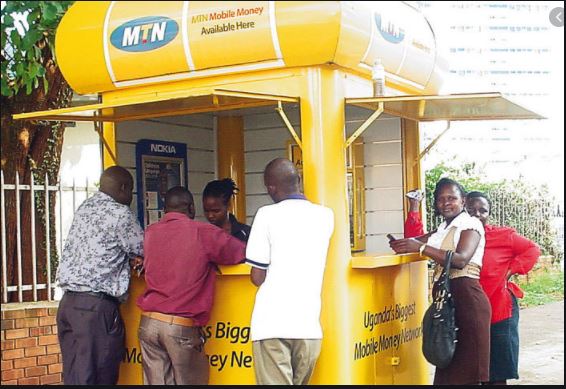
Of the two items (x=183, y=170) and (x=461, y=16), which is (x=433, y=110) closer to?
(x=183, y=170)

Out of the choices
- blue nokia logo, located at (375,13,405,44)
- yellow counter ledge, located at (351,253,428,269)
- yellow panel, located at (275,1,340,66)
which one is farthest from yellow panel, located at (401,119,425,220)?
yellow panel, located at (275,1,340,66)

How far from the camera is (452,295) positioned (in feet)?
20.7

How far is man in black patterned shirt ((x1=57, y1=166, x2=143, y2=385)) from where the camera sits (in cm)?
613

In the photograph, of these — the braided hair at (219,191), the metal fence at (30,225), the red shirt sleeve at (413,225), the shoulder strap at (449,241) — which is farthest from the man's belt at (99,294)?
the red shirt sleeve at (413,225)

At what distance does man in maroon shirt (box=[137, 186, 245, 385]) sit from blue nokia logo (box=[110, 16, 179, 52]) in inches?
45.7

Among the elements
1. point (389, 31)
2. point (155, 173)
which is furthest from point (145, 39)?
point (389, 31)

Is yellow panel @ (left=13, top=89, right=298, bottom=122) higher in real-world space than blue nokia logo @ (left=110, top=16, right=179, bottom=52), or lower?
lower

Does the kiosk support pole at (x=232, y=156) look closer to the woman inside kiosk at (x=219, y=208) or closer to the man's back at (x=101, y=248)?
the woman inside kiosk at (x=219, y=208)

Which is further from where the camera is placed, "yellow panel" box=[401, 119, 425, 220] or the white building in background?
the white building in background

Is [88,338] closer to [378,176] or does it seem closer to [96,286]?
[96,286]

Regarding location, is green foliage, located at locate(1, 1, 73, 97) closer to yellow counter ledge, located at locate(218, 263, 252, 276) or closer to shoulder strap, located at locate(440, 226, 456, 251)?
yellow counter ledge, located at locate(218, 263, 252, 276)

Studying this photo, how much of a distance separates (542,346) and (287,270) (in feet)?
22.4

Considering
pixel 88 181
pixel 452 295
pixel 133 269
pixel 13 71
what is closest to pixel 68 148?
pixel 88 181

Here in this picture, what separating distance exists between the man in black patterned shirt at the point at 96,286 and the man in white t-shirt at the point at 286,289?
3.90ft
